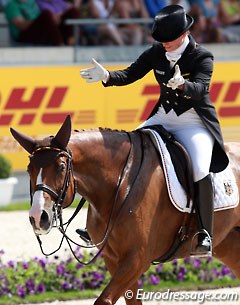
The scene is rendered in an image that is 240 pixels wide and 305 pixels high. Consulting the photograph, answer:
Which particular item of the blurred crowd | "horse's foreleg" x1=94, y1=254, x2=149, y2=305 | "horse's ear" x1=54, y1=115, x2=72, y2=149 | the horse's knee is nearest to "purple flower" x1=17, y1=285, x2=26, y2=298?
"horse's foreleg" x1=94, y1=254, x2=149, y2=305

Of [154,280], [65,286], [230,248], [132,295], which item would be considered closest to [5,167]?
[65,286]

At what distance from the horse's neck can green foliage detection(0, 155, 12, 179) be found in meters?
6.07

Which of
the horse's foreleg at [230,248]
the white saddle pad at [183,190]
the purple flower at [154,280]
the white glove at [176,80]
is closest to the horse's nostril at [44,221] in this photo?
the white saddle pad at [183,190]

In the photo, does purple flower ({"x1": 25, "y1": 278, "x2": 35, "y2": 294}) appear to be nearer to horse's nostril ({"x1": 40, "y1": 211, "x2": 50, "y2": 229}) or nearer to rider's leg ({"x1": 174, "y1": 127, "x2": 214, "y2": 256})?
rider's leg ({"x1": 174, "y1": 127, "x2": 214, "y2": 256})

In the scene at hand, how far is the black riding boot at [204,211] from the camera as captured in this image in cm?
700

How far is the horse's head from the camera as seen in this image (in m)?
6.22

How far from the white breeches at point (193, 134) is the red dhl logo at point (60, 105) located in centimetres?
598

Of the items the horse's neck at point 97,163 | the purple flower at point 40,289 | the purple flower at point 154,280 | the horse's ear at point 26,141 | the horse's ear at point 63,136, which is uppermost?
the horse's ear at point 63,136

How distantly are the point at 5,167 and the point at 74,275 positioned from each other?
4152 mm

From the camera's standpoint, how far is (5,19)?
16062 millimetres

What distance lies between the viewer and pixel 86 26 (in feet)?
50.2

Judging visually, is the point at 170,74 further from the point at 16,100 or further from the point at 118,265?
the point at 16,100

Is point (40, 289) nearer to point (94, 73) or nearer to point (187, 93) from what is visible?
point (94, 73)

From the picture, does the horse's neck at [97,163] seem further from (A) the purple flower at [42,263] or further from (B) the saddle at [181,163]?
(A) the purple flower at [42,263]
